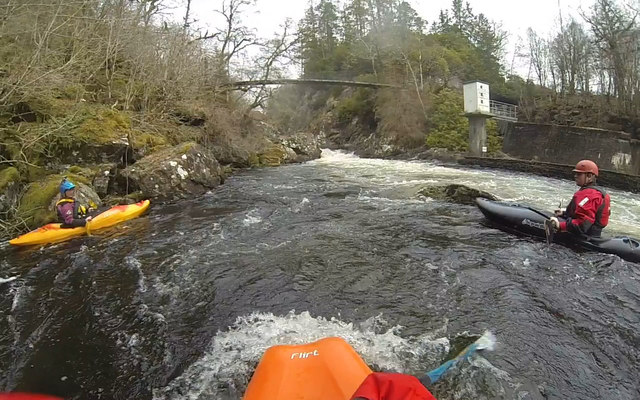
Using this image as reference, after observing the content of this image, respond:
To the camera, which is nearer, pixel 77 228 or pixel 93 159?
pixel 77 228

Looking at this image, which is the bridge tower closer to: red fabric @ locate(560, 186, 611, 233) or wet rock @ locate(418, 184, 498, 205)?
wet rock @ locate(418, 184, 498, 205)

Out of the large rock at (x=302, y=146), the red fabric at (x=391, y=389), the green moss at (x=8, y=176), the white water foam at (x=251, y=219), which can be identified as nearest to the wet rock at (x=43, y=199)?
the green moss at (x=8, y=176)

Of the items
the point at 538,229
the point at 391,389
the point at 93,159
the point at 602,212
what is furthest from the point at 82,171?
the point at 602,212

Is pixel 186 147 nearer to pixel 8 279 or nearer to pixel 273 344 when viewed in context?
pixel 8 279

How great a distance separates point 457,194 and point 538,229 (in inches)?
126

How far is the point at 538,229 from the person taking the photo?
275 inches

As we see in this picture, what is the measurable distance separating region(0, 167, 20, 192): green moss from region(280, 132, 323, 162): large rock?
15194mm

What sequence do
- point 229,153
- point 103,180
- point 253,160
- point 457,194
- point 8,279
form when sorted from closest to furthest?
point 8,279 → point 457,194 → point 103,180 → point 229,153 → point 253,160

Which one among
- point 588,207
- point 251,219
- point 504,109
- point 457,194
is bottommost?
point 251,219

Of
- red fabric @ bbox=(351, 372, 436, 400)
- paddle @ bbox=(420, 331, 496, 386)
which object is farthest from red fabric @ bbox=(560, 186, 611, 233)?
red fabric @ bbox=(351, 372, 436, 400)

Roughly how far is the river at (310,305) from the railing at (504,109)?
17.6 metres

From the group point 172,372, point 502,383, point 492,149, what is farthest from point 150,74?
point 492,149

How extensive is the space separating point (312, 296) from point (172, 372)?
6.30 ft

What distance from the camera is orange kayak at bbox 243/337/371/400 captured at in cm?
275
